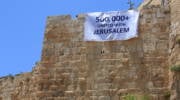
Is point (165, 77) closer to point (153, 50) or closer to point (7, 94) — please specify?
point (153, 50)

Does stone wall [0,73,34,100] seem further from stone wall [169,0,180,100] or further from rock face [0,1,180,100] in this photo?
stone wall [169,0,180,100]

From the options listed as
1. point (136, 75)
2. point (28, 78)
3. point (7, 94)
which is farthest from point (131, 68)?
point (7, 94)

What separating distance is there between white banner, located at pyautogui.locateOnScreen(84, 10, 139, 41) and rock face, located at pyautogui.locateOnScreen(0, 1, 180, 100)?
0.50 feet

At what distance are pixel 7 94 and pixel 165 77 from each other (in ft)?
22.3

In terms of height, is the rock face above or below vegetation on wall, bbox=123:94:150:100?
above

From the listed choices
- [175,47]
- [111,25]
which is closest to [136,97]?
[175,47]

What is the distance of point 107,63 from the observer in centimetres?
1411

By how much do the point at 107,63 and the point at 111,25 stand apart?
45.7 inches

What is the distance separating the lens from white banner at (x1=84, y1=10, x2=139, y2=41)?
1433 centimetres

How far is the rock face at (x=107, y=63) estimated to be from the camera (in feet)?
45.3

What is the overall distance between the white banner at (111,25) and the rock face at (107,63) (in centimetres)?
15

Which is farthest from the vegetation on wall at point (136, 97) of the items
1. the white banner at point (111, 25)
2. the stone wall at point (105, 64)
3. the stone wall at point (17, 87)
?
the stone wall at point (17, 87)

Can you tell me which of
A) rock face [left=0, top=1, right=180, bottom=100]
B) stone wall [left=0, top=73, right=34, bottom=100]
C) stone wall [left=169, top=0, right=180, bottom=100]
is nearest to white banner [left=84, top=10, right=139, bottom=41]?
rock face [left=0, top=1, right=180, bottom=100]

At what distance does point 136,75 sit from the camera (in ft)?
45.7
